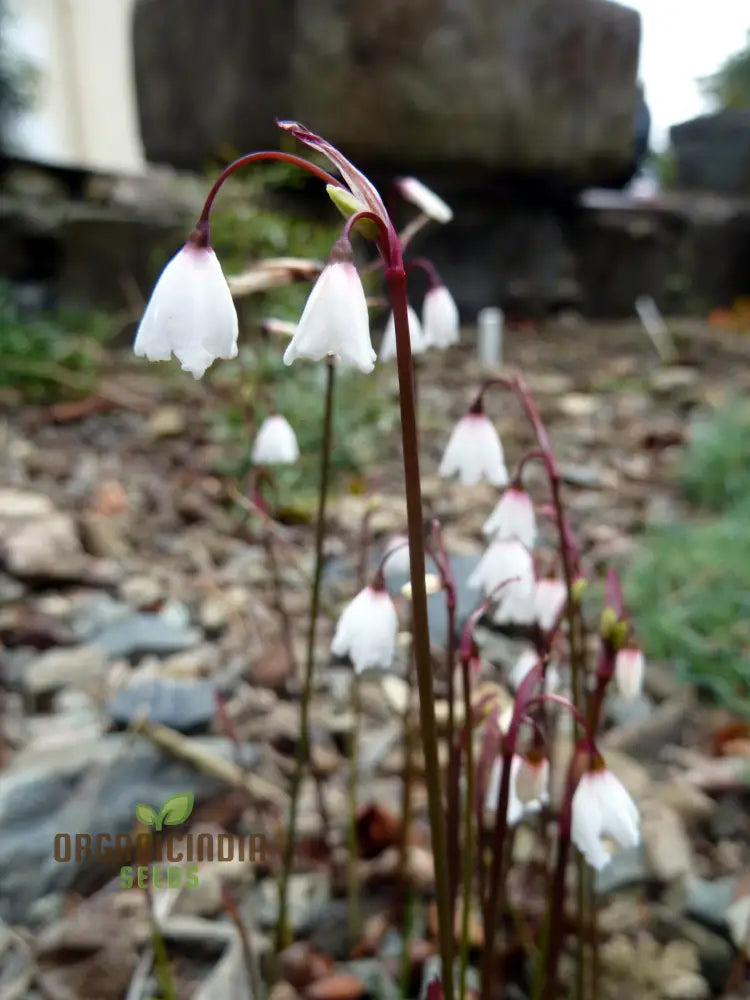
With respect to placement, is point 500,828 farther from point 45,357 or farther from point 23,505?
point 45,357

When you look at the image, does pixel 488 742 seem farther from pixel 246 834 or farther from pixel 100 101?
pixel 100 101

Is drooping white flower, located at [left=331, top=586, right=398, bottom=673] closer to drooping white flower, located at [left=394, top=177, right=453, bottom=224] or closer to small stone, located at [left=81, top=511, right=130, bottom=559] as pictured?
drooping white flower, located at [left=394, top=177, right=453, bottom=224]

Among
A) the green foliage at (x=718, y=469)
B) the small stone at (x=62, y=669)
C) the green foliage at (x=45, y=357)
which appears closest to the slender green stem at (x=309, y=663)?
the small stone at (x=62, y=669)

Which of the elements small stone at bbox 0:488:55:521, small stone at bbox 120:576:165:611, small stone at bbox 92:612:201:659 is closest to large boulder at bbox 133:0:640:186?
small stone at bbox 0:488:55:521

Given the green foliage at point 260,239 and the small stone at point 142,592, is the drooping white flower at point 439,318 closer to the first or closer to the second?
the small stone at point 142,592

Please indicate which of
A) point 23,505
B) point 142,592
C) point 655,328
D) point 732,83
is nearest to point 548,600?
point 142,592

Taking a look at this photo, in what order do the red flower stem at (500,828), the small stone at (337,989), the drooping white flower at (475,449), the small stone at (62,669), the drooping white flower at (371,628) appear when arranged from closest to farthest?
the red flower stem at (500,828), the drooping white flower at (371,628), the drooping white flower at (475,449), the small stone at (337,989), the small stone at (62,669)

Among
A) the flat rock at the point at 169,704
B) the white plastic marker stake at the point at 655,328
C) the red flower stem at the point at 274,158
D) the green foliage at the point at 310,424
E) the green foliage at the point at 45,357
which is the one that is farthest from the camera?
the white plastic marker stake at the point at 655,328

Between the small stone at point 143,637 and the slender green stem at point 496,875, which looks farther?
the small stone at point 143,637
